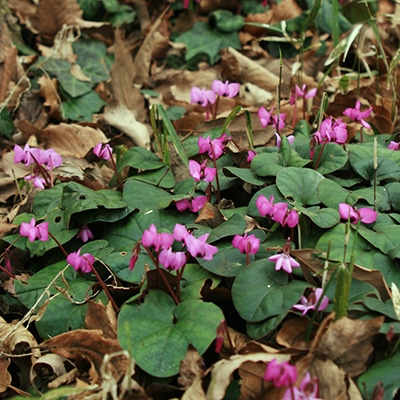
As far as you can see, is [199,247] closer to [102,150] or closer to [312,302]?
[312,302]

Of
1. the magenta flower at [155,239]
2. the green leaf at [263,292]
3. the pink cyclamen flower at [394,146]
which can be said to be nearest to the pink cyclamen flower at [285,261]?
the green leaf at [263,292]

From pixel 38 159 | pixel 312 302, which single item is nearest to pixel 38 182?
pixel 38 159

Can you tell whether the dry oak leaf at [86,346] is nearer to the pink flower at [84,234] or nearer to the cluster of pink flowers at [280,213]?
the pink flower at [84,234]

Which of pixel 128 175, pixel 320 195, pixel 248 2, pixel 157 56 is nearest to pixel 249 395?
pixel 320 195

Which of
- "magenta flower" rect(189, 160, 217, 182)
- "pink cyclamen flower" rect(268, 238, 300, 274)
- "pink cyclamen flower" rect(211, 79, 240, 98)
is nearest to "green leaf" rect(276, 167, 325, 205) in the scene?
"magenta flower" rect(189, 160, 217, 182)

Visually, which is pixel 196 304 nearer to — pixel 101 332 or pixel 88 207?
pixel 101 332

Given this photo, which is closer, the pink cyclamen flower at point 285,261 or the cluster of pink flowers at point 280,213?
the pink cyclamen flower at point 285,261
